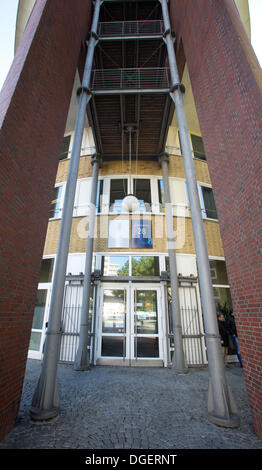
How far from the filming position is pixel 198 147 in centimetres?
1055

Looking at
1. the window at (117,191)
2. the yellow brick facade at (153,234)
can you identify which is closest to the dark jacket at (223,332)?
the yellow brick facade at (153,234)

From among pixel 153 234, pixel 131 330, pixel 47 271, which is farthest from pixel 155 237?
pixel 47 271

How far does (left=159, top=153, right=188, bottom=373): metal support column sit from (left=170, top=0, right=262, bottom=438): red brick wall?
3.40 meters

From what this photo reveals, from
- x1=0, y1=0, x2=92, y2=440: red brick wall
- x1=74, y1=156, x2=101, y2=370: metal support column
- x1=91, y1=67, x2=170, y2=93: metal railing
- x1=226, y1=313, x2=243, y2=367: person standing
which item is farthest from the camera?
x1=91, y1=67, x2=170, y2=93: metal railing

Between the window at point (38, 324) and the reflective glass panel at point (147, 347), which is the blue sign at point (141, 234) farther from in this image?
the window at point (38, 324)

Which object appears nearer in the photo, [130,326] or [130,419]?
[130,419]

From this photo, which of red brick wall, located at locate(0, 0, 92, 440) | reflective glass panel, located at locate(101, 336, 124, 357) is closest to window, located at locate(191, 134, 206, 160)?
red brick wall, located at locate(0, 0, 92, 440)

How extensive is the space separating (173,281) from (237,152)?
4.67 metres

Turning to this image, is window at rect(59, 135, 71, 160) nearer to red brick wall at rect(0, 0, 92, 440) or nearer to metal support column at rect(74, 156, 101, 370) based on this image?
metal support column at rect(74, 156, 101, 370)

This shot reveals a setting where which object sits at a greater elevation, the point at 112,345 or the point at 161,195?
the point at 161,195

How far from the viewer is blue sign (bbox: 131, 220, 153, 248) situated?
8.25 metres

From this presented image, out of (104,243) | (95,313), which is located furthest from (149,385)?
(104,243)

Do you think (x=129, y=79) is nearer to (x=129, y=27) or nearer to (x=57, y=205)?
(x=129, y=27)
